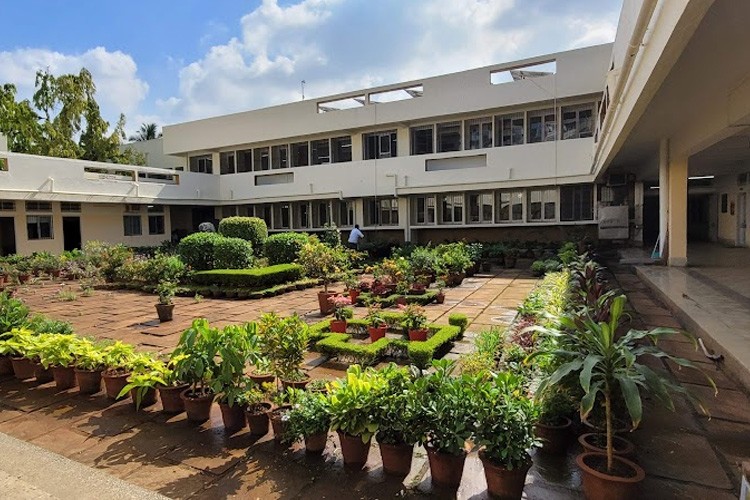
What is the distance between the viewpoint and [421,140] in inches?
703

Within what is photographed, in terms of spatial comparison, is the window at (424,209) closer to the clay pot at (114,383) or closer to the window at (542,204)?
the window at (542,204)

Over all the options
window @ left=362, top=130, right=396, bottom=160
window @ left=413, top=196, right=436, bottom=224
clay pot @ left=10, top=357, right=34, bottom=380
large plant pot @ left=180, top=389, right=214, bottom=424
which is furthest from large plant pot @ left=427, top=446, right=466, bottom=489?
window @ left=362, top=130, right=396, bottom=160

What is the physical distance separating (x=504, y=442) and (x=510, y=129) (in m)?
15.3

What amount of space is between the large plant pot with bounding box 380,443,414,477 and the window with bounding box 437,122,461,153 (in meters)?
15.5

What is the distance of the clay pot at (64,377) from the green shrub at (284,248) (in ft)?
26.2

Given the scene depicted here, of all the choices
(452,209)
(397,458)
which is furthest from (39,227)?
(397,458)

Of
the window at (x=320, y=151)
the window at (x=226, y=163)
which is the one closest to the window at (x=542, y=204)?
the window at (x=320, y=151)

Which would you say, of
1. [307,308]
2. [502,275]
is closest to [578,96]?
[502,275]

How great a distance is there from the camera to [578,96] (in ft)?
47.3

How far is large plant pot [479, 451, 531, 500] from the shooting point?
2406 mm

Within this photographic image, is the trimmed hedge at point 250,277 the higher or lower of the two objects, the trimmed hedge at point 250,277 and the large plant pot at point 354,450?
the higher

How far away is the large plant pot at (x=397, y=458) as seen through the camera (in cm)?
270

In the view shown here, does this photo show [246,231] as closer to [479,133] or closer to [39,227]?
[479,133]

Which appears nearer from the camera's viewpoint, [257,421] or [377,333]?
[257,421]
